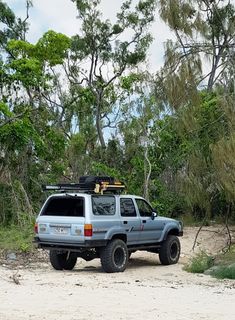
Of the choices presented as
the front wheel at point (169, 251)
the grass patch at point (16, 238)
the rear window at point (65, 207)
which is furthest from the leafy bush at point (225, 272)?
the grass patch at point (16, 238)

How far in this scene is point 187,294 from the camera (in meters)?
10.5

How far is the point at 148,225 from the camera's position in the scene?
15.2 meters

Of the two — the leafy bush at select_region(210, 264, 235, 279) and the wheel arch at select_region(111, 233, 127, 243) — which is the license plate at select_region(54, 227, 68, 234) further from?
the leafy bush at select_region(210, 264, 235, 279)

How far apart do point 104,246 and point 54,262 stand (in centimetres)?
166

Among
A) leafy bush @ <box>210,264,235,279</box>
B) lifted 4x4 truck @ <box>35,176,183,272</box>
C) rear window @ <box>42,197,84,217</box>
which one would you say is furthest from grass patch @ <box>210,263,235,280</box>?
rear window @ <box>42,197,84,217</box>

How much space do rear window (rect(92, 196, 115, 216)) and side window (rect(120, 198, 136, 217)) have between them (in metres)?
0.38

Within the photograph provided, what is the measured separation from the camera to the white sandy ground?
27.5 ft

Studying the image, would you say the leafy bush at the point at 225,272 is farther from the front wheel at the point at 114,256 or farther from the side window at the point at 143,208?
the side window at the point at 143,208

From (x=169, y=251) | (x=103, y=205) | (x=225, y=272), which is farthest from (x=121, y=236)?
(x=225, y=272)

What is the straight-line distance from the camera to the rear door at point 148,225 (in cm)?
1505

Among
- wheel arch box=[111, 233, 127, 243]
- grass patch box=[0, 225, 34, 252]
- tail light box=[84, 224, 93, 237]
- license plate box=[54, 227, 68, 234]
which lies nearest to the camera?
tail light box=[84, 224, 93, 237]

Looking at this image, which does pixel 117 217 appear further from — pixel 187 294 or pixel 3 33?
pixel 3 33

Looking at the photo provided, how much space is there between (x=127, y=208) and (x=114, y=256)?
145 centimetres

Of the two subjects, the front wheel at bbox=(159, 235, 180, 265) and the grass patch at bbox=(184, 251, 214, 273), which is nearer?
the grass patch at bbox=(184, 251, 214, 273)
